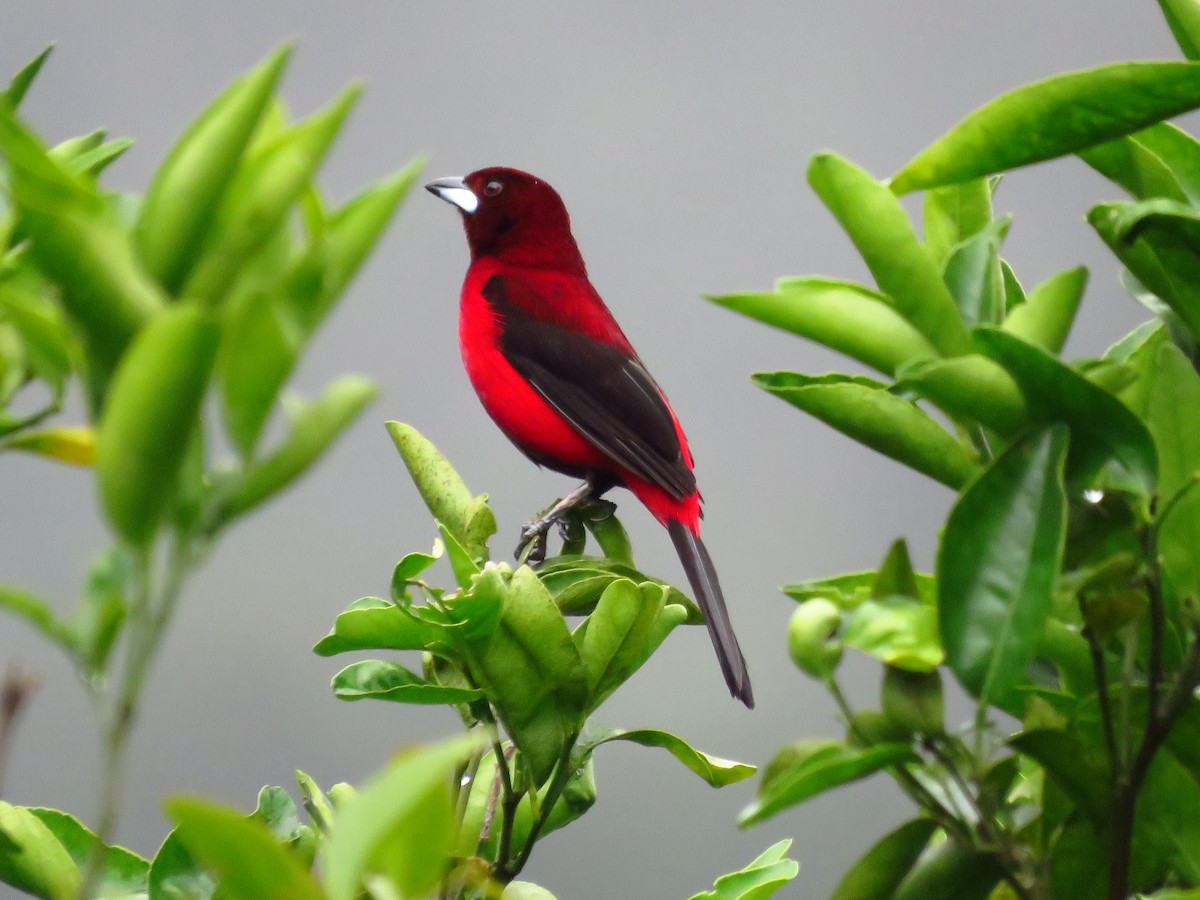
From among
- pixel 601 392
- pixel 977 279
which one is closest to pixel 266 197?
pixel 977 279

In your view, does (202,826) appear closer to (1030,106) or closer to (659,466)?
(1030,106)

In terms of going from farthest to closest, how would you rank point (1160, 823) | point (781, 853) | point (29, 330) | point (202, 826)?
point (781, 853) → point (1160, 823) → point (29, 330) → point (202, 826)

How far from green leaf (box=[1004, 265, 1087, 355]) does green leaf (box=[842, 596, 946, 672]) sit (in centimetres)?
21

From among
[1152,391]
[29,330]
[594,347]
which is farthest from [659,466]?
[29,330]

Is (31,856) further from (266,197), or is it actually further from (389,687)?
(266,197)

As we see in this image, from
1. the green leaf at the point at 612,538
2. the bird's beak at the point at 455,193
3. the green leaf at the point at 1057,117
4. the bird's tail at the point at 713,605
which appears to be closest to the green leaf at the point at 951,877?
the green leaf at the point at 1057,117

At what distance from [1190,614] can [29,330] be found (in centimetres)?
65

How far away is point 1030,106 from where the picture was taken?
81 cm

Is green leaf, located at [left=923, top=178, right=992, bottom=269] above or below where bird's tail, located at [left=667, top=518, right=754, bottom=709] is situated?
above

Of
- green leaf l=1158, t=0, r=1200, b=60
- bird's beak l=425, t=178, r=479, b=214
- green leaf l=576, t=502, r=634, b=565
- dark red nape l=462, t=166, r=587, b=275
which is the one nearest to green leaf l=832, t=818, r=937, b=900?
green leaf l=1158, t=0, r=1200, b=60

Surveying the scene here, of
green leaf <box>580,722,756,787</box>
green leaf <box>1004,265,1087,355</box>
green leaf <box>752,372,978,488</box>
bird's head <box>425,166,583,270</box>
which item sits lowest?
green leaf <box>580,722,756,787</box>

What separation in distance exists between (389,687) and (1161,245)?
0.69 metres

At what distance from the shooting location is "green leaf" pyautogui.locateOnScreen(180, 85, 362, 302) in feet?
1.72

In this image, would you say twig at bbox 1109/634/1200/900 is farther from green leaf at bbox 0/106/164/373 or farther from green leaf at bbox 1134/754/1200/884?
green leaf at bbox 0/106/164/373
